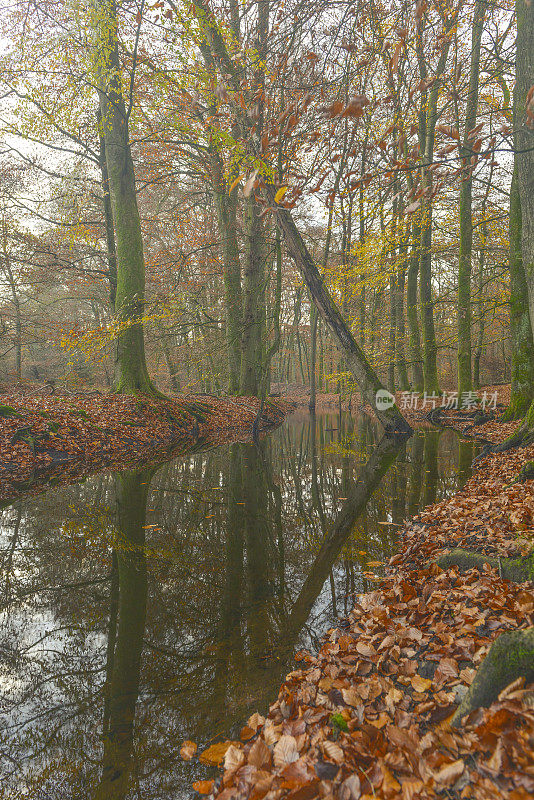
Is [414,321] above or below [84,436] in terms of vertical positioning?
above

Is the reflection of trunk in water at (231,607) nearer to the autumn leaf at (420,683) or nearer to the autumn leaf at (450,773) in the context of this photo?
the autumn leaf at (420,683)

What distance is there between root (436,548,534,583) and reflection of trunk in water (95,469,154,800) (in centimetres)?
233

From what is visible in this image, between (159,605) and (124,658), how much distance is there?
0.63 meters

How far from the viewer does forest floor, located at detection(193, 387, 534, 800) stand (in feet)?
4.43

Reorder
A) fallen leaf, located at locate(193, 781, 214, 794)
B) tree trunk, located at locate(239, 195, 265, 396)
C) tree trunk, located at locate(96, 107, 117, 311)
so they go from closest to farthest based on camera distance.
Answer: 1. fallen leaf, located at locate(193, 781, 214, 794)
2. tree trunk, located at locate(96, 107, 117, 311)
3. tree trunk, located at locate(239, 195, 265, 396)

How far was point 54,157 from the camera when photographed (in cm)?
1219

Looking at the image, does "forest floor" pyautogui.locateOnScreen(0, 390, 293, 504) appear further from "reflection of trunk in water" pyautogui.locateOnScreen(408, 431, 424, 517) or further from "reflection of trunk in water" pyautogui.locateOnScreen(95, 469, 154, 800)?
"reflection of trunk in water" pyautogui.locateOnScreen(408, 431, 424, 517)

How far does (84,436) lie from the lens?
8.74 meters

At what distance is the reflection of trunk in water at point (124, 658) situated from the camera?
5.98ft

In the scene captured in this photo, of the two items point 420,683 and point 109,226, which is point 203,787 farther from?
point 109,226

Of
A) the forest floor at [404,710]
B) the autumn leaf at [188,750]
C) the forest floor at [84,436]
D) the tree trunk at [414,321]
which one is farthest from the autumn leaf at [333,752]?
the tree trunk at [414,321]

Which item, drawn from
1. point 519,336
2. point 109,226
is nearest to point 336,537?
point 519,336

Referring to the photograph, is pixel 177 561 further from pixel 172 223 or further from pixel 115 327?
pixel 172 223

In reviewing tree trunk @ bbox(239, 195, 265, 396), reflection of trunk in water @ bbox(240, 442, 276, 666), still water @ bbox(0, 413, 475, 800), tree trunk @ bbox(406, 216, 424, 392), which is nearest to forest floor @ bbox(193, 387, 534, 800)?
still water @ bbox(0, 413, 475, 800)
